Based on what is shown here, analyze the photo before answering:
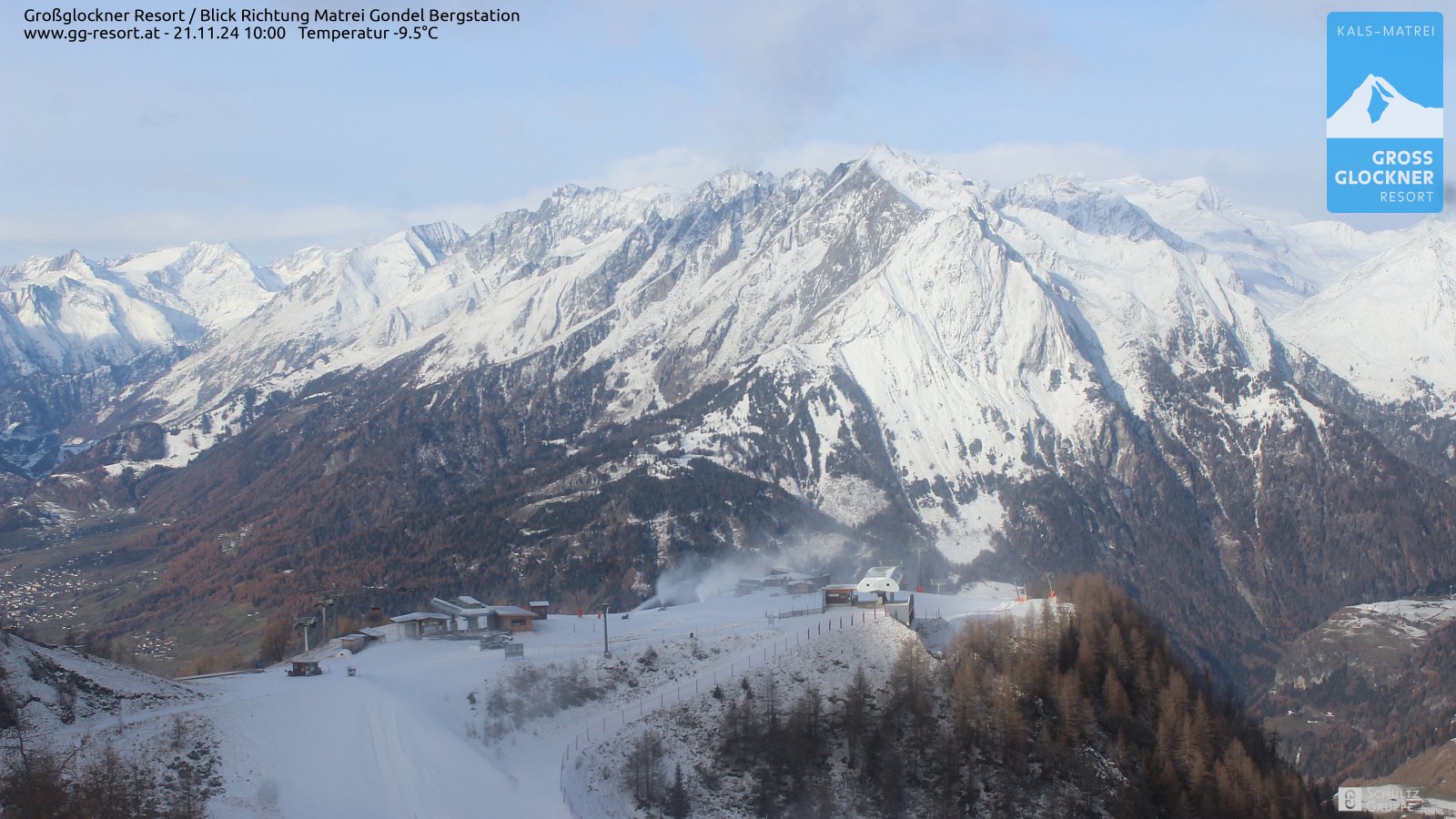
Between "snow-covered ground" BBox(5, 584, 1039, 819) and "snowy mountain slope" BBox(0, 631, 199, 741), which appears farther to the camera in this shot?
"snowy mountain slope" BBox(0, 631, 199, 741)

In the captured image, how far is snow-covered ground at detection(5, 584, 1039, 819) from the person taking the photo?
8181 cm

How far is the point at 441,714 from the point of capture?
9500 cm

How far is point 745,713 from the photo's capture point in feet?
326

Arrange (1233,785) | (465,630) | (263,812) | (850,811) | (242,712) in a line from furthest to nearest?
(465,630) < (1233,785) < (850,811) < (242,712) < (263,812)

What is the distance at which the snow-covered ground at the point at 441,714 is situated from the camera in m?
81.8

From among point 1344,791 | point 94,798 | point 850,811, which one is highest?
point 94,798

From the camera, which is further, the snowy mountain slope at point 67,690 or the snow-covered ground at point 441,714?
the snowy mountain slope at point 67,690

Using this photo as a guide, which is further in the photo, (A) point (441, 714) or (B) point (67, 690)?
(A) point (441, 714)

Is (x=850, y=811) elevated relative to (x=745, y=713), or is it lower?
lower

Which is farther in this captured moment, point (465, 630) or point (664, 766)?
point (465, 630)

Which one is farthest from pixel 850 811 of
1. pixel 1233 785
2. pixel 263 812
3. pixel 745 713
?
pixel 263 812

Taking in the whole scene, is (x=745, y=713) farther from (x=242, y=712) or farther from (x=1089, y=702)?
(x=242, y=712)

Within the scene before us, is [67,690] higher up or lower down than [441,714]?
higher up

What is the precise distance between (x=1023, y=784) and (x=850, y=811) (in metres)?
13.7
